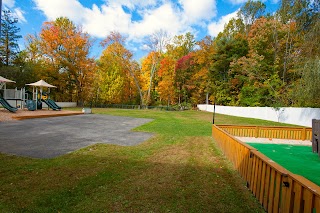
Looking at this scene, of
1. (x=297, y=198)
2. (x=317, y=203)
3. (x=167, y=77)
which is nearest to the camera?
(x=317, y=203)

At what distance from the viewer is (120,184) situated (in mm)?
3510

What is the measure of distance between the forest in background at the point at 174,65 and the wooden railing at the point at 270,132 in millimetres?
4870

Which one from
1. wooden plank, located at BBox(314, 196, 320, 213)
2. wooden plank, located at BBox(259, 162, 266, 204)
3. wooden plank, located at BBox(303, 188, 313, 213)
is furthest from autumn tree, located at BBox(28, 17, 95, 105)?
wooden plank, located at BBox(314, 196, 320, 213)

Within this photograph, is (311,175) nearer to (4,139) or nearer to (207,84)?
(4,139)

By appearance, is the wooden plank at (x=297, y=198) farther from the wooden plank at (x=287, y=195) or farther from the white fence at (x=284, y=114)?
the white fence at (x=284, y=114)

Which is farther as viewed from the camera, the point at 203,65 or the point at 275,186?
the point at 203,65

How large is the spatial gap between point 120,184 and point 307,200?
280 centimetres

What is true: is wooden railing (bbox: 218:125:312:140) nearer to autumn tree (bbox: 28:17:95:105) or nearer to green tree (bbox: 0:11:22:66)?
autumn tree (bbox: 28:17:95:105)

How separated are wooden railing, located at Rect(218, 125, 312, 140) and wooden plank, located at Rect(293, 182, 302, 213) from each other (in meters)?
8.05

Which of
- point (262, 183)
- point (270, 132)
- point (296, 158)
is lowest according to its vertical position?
point (296, 158)

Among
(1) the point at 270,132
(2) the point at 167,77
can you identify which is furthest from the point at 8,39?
(1) the point at 270,132

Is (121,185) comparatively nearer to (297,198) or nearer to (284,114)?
(297,198)

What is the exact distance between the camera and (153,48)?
108ft

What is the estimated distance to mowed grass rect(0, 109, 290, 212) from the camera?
277 cm
